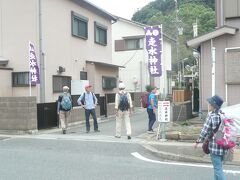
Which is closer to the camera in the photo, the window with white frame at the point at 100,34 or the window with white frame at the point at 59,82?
the window with white frame at the point at 59,82

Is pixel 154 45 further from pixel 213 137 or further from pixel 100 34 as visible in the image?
pixel 100 34

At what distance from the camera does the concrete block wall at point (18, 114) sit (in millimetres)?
14070

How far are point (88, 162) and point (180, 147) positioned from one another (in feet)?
9.25

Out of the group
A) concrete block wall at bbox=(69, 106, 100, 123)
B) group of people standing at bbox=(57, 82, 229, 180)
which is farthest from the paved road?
concrete block wall at bbox=(69, 106, 100, 123)

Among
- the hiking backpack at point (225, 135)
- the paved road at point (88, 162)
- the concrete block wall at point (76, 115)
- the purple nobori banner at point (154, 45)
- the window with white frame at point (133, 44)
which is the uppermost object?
the window with white frame at point (133, 44)

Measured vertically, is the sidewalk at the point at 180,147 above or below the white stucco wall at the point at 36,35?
below

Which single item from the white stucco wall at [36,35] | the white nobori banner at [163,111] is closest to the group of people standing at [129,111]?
the white nobori banner at [163,111]

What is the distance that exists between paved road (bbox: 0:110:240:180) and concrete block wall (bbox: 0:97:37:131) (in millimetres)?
1692

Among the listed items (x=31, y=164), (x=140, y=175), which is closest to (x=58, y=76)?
(x=31, y=164)

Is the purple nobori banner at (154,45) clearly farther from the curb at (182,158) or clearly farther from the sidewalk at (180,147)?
the curb at (182,158)

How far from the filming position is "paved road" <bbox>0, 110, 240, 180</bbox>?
7609 millimetres

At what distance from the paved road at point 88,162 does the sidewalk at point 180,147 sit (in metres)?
0.33

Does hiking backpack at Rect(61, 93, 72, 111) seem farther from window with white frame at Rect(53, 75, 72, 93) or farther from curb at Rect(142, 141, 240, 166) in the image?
curb at Rect(142, 141, 240, 166)

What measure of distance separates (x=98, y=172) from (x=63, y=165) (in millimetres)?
1042
